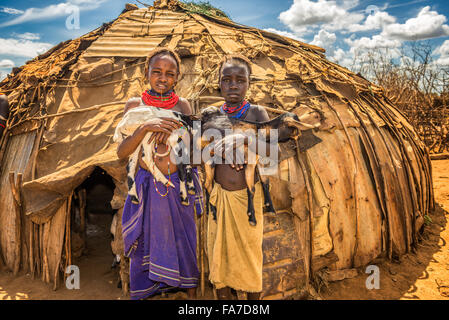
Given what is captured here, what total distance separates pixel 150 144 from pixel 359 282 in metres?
2.83

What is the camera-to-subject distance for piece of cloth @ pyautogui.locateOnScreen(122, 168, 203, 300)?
226cm

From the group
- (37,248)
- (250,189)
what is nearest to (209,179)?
(250,189)

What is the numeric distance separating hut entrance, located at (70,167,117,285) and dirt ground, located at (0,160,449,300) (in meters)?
0.01

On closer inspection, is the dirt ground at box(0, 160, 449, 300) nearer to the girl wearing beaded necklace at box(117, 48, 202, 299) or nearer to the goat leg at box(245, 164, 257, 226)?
the girl wearing beaded necklace at box(117, 48, 202, 299)

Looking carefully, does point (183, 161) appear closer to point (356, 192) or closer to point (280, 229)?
point (280, 229)

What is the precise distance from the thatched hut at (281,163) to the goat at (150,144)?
729 mm

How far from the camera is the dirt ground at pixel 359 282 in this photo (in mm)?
3059

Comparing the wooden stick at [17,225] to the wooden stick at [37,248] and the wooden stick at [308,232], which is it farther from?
the wooden stick at [308,232]

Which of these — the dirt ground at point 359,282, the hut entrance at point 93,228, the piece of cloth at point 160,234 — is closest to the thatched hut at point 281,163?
the dirt ground at point 359,282

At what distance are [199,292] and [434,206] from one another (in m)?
4.78

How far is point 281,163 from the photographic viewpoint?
9.95ft

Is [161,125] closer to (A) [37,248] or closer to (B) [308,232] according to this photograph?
(B) [308,232]

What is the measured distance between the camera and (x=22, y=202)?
3.45 meters
